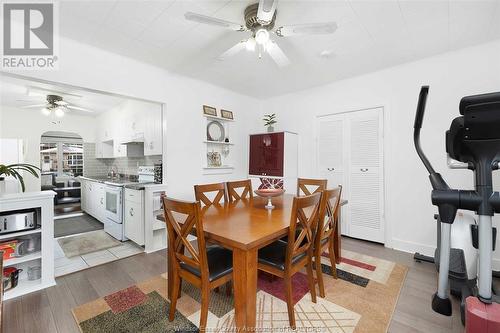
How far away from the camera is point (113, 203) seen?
3.69 metres

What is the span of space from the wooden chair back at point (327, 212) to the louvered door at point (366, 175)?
1386 millimetres

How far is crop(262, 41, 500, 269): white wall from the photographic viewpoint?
257cm

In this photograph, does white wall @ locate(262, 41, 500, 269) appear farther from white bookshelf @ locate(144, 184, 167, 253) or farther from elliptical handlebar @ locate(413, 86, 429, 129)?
white bookshelf @ locate(144, 184, 167, 253)

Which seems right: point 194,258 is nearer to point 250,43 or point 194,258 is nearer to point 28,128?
point 250,43

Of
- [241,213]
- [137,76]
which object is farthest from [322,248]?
[137,76]

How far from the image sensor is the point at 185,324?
1.67 m

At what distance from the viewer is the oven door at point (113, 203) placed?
3498 millimetres

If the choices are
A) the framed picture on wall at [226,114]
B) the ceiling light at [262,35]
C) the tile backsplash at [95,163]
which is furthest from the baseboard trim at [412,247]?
the tile backsplash at [95,163]

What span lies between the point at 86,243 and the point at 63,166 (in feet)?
13.1

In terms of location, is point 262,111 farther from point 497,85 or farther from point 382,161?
point 497,85

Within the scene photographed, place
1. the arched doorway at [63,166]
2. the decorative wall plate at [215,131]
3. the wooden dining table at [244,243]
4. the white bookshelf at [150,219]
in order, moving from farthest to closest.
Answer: the arched doorway at [63,166]
the decorative wall plate at [215,131]
the white bookshelf at [150,219]
the wooden dining table at [244,243]

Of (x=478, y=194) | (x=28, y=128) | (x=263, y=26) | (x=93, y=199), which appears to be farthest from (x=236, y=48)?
(x=28, y=128)

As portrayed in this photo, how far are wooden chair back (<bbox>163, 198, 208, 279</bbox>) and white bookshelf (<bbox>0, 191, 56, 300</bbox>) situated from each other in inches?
57.6

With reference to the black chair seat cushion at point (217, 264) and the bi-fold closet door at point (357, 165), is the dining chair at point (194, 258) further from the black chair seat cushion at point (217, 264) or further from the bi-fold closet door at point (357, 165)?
the bi-fold closet door at point (357, 165)
